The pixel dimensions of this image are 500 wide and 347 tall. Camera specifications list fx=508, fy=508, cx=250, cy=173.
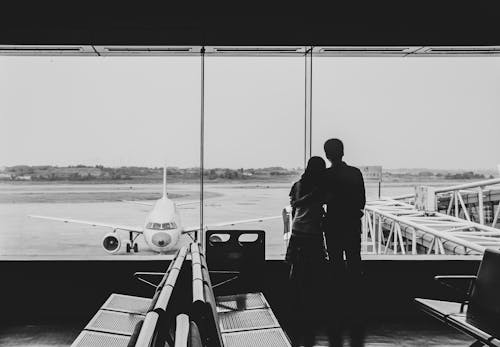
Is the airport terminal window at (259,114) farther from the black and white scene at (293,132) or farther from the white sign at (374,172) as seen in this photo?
the white sign at (374,172)

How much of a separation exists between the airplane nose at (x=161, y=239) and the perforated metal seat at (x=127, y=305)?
11.8m

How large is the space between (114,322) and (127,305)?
364 mm

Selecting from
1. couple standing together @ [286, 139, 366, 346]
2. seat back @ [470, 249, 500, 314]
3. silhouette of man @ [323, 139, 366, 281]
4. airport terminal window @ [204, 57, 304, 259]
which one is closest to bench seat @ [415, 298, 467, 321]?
seat back @ [470, 249, 500, 314]

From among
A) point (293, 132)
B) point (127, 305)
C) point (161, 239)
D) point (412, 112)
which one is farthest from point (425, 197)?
point (161, 239)

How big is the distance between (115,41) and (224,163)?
59.8 inches

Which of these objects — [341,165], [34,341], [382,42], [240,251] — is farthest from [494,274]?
[34,341]

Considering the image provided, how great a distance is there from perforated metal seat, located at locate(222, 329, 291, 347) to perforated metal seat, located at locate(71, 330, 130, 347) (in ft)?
1.70

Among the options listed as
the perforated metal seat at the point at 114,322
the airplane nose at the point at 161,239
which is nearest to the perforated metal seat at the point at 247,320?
the perforated metal seat at the point at 114,322

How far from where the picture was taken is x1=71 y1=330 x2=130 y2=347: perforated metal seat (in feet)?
8.15

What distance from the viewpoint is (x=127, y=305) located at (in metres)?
3.24

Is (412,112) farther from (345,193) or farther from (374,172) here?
(345,193)

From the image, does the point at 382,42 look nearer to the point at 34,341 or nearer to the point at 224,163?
the point at 224,163

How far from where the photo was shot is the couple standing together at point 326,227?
12.4ft

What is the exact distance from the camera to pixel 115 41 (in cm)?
431
